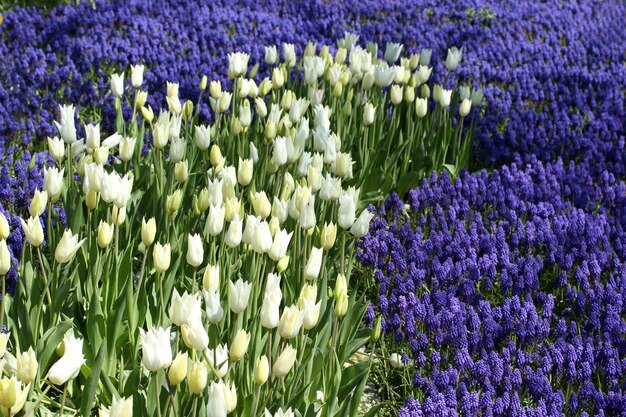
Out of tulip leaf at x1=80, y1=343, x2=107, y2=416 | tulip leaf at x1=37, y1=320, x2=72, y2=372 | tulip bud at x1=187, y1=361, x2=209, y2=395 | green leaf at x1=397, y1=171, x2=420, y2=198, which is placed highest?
tulip bud at x1=187, y1=361, x2=209, y2=395

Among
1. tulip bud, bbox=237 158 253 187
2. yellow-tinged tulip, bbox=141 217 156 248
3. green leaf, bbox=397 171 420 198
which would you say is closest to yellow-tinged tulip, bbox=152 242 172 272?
yellow-tinged tulip, bbox=141 217 156 248

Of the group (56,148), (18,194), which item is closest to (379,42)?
(18,194)

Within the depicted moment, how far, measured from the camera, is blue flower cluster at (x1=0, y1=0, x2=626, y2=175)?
18.1 feet

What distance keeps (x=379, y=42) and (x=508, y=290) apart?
3860 mm

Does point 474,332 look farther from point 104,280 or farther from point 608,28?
point 608,28

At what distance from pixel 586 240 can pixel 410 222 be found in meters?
0.88

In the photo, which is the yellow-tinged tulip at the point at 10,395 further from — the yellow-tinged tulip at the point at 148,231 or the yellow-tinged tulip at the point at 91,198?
the yellow-tinged tulip at the point at 91,198

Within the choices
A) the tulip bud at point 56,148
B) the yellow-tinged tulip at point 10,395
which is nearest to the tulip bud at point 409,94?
the tulip bud at point 56,148

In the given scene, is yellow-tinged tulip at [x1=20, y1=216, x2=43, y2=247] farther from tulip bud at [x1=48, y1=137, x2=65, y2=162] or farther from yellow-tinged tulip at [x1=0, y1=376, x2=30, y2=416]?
yellow-tinged tulip at [x1=0, y1=376, x2=30, y2=416]

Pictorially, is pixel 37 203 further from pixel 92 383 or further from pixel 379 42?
pixel 379 42

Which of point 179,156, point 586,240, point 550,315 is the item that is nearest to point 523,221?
point 586,240

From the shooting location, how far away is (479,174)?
5.00m

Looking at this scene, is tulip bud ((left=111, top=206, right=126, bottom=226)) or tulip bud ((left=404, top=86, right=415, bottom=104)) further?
tulip bud ((left=404, top=86, right=415, bottom=104))

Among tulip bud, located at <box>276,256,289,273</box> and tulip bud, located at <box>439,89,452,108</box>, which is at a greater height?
tulip bud, located at <box>439,89,452,108</box>
